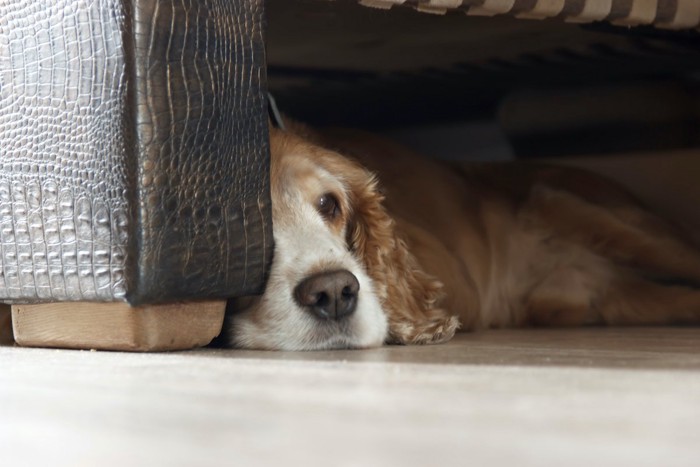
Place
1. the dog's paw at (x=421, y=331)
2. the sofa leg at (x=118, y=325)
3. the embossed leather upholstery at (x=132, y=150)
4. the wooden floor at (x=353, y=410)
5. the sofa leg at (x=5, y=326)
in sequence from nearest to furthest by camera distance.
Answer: the wooden floor at (x=353, y=410) < the embossed leather upholstery at (x=132, y=150) < the sofa leg at (x=118, y=325) < the sofa leg at (x=5, y=326) < the dog's paw at (x=421, y=331)

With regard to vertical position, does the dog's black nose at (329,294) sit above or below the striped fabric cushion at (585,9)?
below

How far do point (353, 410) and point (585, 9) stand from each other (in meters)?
1.47

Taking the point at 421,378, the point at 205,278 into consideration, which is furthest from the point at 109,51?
the point at 421,378

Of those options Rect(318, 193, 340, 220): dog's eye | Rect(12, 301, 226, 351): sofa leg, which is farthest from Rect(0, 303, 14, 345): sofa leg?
Rect(318, 193, 340, 220): dog's eye

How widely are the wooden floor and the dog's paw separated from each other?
0.53 m

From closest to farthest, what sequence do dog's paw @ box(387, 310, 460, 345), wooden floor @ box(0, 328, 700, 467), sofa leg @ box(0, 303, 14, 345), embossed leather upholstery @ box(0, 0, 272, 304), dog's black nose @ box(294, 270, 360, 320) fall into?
wooden floor @ box(0, 328, 700, 467)
embossed leather upholstery @ box(0, 0, 272, 304)
dog's black nose @ box(294, 270, 360, 320)
sofa leg @ box(0, 303, 14, 345)
dog's paw @ box(387, 310, 460, 345)

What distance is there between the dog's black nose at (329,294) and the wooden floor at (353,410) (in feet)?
0.93

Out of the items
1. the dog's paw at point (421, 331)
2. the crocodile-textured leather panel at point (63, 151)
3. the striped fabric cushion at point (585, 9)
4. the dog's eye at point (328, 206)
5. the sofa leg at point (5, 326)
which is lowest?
the dog's paw at point (421, 331)

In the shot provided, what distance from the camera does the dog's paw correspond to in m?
2.36

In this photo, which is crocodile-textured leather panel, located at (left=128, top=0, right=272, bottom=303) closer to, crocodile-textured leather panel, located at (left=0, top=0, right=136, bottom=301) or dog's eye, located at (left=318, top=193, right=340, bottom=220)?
crocodile-textured leather panel, located at (left=0, top=0, right=136, bottom=301)

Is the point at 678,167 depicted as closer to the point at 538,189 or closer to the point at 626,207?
the point at 626,207

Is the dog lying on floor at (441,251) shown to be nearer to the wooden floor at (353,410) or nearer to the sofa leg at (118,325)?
the sofa leg at (118,325)

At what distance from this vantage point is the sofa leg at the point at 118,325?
6.22 ft

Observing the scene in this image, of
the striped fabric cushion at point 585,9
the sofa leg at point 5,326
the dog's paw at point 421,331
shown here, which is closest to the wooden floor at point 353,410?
the sofa leg at point 5,326
